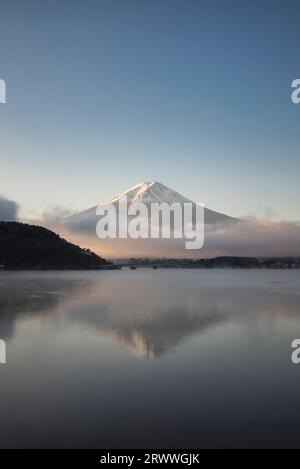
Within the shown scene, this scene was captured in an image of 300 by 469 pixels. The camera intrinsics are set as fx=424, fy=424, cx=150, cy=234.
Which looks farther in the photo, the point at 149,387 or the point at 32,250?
the point at 32,250

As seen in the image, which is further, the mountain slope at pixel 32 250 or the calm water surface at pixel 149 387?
the mountain slope at pixel 32 250

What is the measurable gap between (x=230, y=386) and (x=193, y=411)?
169 cm

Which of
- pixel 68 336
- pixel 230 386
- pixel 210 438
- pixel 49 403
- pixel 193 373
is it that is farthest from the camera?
pixel 68 336

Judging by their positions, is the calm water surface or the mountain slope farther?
the mountain slope

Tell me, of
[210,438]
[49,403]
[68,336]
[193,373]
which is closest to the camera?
[210,438]

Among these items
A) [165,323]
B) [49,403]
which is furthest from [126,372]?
[165,323]

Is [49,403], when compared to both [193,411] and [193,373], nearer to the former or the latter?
[193,411]

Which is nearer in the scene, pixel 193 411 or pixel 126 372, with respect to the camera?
pixel 193 411

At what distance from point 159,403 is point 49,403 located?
184cm

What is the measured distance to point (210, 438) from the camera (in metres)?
5.68

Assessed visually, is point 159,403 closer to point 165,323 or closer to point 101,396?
point 101,396
